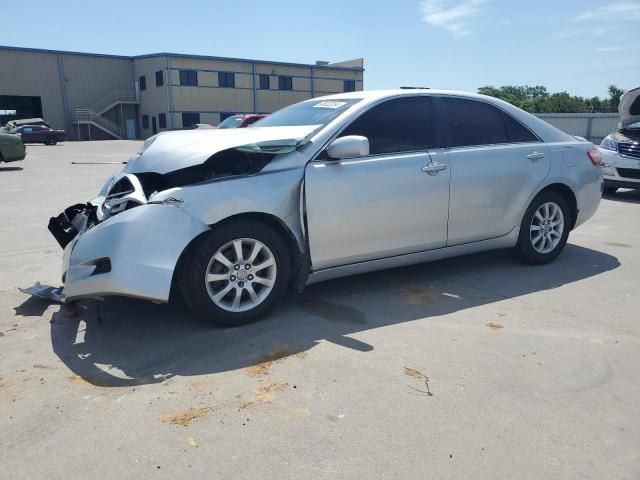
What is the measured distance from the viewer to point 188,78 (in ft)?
154

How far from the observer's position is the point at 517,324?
13.0ft

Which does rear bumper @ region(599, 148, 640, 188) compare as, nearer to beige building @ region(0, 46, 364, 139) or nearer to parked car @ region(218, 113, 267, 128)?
parked car @ region(218, 113, 267, 128)

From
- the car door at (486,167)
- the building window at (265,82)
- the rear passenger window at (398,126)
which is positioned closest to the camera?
the rear passenger window at (398,126)

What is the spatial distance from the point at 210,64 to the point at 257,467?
160 feet

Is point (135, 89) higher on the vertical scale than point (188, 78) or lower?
lower

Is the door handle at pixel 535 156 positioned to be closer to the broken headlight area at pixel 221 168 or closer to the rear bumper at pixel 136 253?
the broken headlight area at pixel 221 168

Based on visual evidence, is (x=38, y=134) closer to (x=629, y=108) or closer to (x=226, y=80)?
(x=226, y=80)

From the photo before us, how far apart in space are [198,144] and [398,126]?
167 centimetres

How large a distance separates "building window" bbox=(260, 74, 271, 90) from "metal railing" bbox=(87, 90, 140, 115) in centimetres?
1168

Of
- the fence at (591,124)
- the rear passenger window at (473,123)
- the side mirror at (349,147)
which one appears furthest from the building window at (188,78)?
the side mirror at (349,147)

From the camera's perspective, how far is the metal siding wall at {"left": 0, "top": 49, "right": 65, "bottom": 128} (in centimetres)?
4497

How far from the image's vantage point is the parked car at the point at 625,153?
9.85 metres

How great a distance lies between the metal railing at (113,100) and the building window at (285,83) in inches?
527

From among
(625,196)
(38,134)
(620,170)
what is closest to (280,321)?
(620,170)
